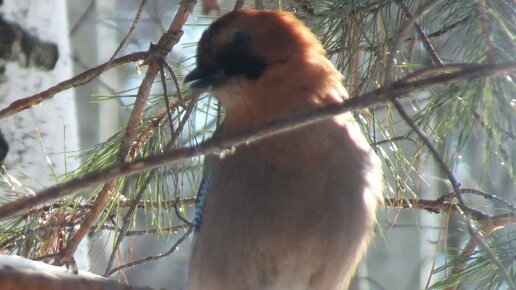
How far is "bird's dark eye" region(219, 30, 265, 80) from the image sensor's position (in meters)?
2.62

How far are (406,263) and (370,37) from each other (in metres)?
5.18

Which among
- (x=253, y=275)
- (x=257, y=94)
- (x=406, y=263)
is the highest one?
(x=257, y=94)

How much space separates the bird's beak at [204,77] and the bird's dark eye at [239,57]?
0.03m

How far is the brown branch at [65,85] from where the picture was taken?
2.84 meters

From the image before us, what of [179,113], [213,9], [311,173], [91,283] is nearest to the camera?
[91,283]

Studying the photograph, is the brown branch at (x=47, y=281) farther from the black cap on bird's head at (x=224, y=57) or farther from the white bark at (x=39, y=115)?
the white bark at (x=39, y=115)

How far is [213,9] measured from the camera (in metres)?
3.57

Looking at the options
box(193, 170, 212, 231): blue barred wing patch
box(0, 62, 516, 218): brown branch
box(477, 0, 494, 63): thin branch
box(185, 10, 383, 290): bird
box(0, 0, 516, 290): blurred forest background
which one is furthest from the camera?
box(193, 170, 212, 231): blue barred wing patch

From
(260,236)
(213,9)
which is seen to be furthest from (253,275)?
(213,9)

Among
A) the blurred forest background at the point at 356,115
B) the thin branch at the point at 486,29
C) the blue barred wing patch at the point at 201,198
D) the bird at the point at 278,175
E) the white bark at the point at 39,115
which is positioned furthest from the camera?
the white bark at the point at 39,115

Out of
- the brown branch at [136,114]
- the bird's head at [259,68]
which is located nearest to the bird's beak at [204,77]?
the bird's head at [259,68]

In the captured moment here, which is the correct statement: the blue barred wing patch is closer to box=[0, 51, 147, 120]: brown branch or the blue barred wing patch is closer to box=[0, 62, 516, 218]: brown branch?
box=[0, 51, 147, 120]: brown branch

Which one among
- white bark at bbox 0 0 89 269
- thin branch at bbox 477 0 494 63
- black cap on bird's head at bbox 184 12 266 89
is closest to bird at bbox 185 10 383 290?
black cap on bird's head at bbox 184 12 266 89

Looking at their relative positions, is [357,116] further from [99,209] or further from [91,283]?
[91,283]
